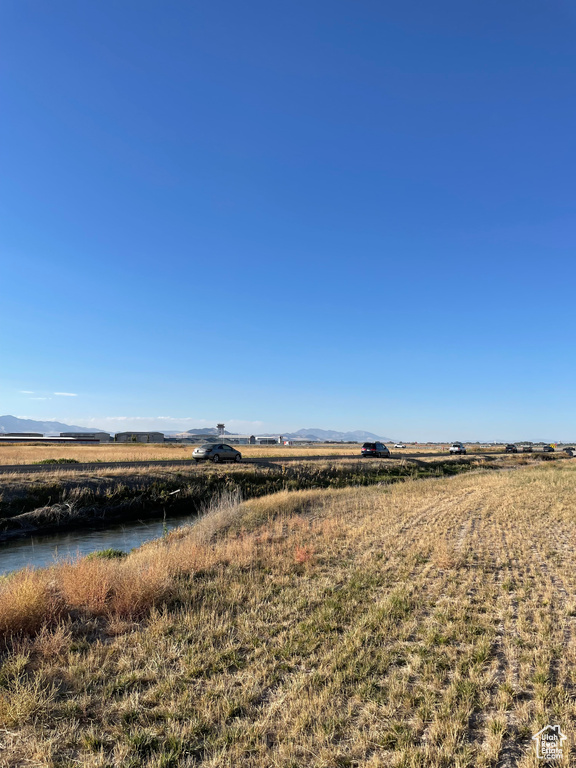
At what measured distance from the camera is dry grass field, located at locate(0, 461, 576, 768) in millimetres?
4312

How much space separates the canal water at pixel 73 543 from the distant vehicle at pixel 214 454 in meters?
17.1

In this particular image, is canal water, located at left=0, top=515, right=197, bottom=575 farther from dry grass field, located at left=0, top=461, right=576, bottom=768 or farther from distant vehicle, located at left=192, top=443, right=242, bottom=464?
distant vehicle, located at left=192, top=443, right=242, bottom=464

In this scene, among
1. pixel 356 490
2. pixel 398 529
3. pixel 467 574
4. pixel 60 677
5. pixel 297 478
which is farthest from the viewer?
pixel 297 478

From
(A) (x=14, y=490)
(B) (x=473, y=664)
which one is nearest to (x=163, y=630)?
(B) (x=473, y=664)

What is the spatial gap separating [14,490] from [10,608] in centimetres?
1905

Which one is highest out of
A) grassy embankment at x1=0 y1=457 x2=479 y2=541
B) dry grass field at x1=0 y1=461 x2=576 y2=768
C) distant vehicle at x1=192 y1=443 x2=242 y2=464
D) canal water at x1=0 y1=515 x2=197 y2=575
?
distant vehicle at x1=192 y1=443 x2=242 y2=464

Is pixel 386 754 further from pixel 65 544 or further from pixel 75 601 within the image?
pixel 65 544

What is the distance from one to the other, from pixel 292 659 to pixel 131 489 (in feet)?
75.0

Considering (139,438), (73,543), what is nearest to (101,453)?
(73,543)

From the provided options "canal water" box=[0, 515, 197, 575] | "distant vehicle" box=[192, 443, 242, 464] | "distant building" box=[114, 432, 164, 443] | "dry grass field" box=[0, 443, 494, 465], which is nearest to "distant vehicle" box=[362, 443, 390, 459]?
"dry grass field" box=[0, 443, 494, 465]

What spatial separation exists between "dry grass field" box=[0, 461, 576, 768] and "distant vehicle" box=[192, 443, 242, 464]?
29.0 m

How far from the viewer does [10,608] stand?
698cm

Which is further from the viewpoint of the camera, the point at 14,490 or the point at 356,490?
the point at 356,490

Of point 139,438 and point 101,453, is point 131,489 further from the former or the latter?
point 139,438
